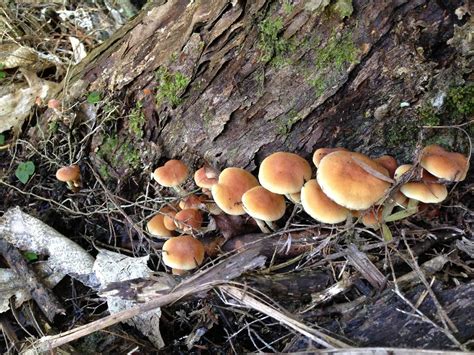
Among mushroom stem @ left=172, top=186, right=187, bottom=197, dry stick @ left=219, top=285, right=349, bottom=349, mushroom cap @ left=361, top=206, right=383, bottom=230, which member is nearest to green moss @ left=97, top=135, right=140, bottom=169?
mushroom stem @ left=172, top=186, right=187, bottom=197

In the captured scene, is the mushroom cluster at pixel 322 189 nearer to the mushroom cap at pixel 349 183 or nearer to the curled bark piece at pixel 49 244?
the mushroom cap at pixel 349 183

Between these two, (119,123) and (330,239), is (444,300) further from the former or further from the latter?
(119,123)

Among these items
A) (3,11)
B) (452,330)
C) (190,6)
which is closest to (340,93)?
(190,6)

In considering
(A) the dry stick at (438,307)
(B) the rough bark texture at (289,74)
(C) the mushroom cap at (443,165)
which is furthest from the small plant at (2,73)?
(A) the dry stick at (438,307)

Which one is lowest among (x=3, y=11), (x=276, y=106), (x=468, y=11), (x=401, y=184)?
(x=401, y=184)

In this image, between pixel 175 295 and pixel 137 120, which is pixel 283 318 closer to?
pixel 175 295
